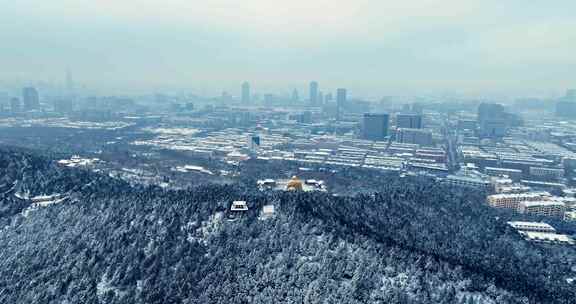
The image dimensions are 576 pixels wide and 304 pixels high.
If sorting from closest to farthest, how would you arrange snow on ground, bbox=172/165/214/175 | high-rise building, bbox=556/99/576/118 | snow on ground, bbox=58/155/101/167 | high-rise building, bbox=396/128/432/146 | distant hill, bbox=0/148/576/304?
distant hill, bbox=0/148/576/304, snow on ground, bbox=58/155/101/167, snow on ground, bbox=172/165/214/175, high-rise building, bbox=396/128/432/146, high-rise building, bbox=556/99/576/118

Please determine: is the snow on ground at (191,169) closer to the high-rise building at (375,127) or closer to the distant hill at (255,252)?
the distant hill at (255,252)

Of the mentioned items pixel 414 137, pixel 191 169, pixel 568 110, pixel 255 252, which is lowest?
pixel 191 169

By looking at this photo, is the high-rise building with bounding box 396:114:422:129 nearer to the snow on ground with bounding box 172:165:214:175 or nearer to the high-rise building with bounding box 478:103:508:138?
the high-rise building with bounding box 478:103:508:138

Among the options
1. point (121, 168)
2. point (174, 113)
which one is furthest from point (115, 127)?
point (121, 168)

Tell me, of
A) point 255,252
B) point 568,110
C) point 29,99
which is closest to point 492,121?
point 568,110

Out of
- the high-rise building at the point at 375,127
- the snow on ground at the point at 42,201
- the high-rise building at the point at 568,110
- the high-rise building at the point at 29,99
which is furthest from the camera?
the high-rise building at the point at 568,110

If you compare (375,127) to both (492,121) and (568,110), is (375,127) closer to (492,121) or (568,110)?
(492,121)

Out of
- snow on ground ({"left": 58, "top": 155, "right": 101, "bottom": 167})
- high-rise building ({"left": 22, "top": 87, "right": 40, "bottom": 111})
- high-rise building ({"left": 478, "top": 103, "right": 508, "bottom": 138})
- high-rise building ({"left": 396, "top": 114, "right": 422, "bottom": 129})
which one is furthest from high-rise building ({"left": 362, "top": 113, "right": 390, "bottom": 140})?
high-rise building ({"left": 22, "top": 87, "right": 40, "bottom": 111})

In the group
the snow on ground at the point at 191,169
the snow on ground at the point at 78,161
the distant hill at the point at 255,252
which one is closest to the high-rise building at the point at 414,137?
the snow on ground at the point at 191,169
